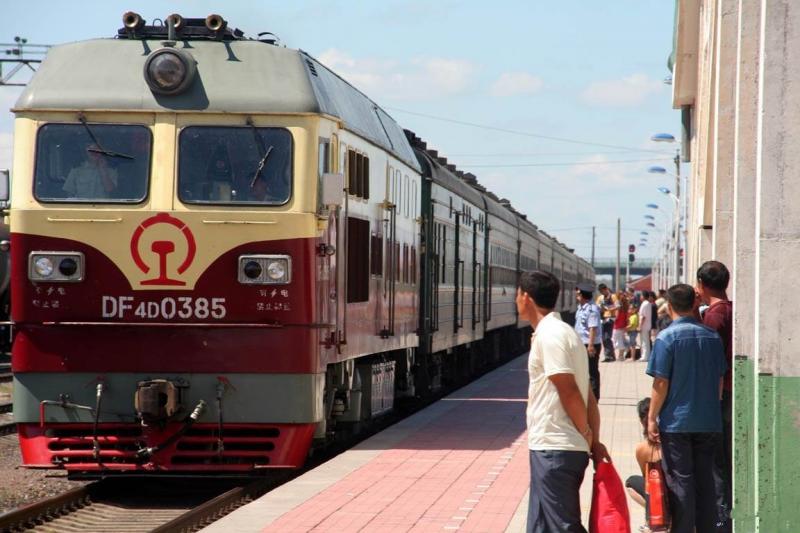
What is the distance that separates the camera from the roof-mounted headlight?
1230 centimetres

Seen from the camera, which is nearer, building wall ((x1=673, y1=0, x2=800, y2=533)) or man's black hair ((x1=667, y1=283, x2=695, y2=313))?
building wall ((x1=673, y1=0, x2=800, y2=533))

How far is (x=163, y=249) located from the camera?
1205 cm

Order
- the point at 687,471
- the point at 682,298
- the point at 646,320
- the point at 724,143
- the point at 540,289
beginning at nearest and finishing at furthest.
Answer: the point at 540,289
the point at 687,471
the point at 682,298
the point at 724,143
the point at 646,320

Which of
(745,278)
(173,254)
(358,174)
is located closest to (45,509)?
(173,254)

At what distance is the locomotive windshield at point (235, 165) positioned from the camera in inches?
481

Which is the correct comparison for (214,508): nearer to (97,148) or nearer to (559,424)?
(97,148)

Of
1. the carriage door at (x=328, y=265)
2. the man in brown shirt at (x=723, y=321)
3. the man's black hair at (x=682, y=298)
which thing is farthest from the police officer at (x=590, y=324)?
the man's black hair at (x=682, y=298)

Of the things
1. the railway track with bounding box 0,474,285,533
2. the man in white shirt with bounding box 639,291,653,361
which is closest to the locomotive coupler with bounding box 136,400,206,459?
the railway track with bounding box 0,474,285,533

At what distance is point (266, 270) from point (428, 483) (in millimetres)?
2090

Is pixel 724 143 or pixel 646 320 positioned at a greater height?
pixel 724 143

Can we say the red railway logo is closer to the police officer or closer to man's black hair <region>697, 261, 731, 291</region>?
man's black hair <region>697, 261, 731, 291</region>

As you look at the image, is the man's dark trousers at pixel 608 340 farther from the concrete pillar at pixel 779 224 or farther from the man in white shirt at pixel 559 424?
the man in white shirt at pixel 559 424

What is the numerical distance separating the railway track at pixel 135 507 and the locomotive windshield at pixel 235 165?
92.6 inches

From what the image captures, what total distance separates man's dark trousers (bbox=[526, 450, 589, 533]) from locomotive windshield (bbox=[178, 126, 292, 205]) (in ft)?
17.0
